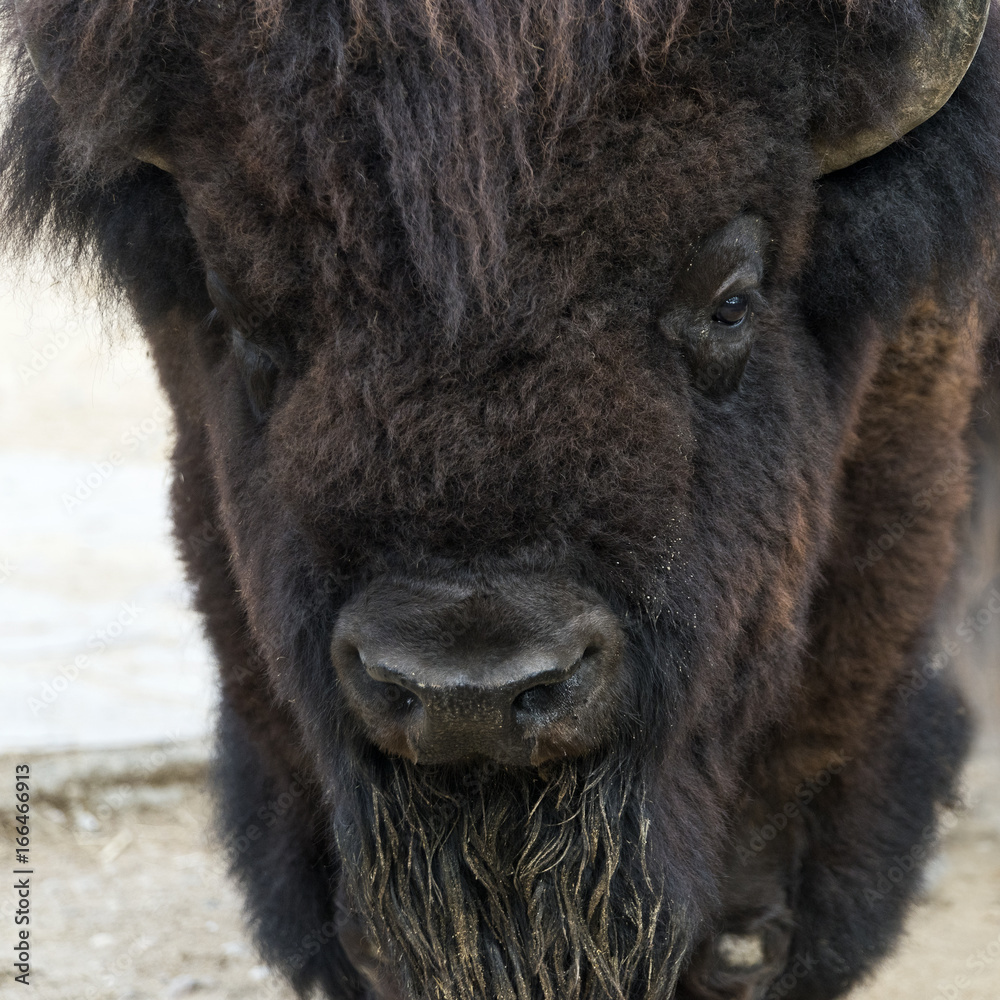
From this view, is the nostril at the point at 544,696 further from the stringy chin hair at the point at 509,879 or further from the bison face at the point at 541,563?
the stringy chin hair at the point at 509,879

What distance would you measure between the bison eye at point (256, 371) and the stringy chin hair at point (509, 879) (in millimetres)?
658

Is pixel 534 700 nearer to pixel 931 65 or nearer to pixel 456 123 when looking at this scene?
pixel 456 123

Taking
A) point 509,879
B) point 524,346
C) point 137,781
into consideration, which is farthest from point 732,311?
point 137,781

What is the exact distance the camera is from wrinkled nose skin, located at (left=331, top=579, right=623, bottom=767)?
1.72 m

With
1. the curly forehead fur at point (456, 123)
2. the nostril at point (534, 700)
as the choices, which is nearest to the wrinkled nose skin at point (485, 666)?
the nostril at point (534, 700)

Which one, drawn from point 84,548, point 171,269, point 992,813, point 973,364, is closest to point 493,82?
point 171,269

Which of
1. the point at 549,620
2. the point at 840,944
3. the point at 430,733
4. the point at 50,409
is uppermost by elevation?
the point at 549,620

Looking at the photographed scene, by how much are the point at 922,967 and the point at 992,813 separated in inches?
42.3

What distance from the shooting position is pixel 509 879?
2037mm

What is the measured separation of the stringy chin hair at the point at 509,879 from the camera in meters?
1.98

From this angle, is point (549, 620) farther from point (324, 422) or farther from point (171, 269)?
point (171, 269)

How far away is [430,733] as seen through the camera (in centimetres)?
177

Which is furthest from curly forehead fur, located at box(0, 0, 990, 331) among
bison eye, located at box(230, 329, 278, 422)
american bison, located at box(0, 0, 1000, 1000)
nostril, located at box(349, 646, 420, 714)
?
nostril, located at box(349, 646, 420, 714)

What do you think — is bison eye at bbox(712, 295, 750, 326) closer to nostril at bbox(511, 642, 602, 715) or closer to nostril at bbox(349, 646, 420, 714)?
nostril at bbox(511, 642, 602, 715)
